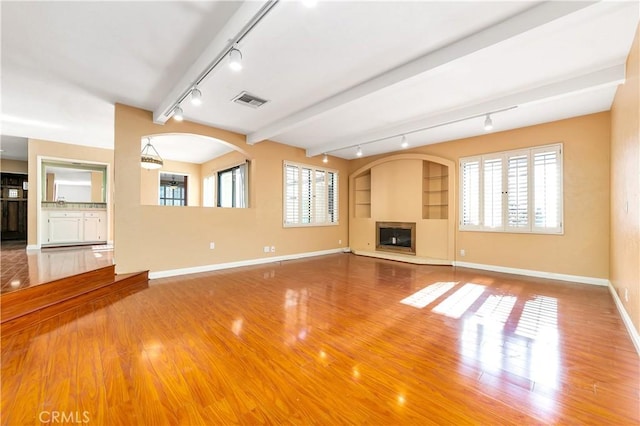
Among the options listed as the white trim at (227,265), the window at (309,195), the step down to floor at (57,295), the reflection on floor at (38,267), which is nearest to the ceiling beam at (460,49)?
the window at (309,195)

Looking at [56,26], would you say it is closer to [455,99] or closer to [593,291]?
[455,99]

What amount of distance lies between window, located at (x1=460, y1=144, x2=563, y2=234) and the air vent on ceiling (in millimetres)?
4584

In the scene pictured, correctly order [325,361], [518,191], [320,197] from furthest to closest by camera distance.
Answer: [320,197]
[518,191]
[325,361]

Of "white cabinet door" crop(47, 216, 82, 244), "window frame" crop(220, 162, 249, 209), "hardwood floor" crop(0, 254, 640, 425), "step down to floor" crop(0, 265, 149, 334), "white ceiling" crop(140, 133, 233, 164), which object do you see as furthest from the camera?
"white cabinet door" crop(47, 216, 82, 244)

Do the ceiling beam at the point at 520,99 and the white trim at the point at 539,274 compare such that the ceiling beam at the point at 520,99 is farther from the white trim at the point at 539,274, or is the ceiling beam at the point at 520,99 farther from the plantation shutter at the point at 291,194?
the white trim at the point at 539,274

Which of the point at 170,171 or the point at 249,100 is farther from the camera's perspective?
the point at 170,171

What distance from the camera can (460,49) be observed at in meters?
2.69

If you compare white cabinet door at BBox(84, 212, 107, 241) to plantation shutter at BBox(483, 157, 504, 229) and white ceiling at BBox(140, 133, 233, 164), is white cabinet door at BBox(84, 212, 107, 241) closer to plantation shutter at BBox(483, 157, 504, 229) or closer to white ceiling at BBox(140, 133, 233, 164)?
white ceiling at BBox(140, 133, 233, 164)

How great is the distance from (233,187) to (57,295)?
4.92m

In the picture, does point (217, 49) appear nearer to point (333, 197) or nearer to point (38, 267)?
point (38, 267)

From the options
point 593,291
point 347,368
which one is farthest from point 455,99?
point 347,368

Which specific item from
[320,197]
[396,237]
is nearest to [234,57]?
[320,197]

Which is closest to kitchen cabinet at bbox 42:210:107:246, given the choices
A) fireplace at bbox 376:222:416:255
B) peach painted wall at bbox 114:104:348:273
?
peach painted wall at bbox 114:104:348:273

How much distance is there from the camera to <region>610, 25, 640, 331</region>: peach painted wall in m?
2.46
